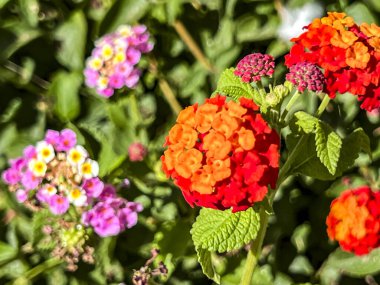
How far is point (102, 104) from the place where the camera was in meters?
2.55

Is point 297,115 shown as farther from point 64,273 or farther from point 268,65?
point 64,273

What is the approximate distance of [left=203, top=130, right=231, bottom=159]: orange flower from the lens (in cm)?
140

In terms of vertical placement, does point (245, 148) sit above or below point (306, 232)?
above

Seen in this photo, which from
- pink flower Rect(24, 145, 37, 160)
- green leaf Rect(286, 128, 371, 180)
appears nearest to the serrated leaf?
green leaf Rect(286, 128, 371, 180)

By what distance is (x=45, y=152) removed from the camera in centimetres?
202

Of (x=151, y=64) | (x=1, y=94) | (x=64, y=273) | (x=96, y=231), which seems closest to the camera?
(x=96, y=231)

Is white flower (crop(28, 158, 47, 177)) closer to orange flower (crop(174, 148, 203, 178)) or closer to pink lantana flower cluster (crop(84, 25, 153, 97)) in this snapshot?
pink lantana flower cluster (crop(84, 25, 153, 97))

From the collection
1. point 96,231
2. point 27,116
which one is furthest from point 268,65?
point 27,116

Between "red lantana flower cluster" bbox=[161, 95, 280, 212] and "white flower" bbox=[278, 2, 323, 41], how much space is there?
879 mm

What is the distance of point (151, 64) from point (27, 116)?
1.64 feet

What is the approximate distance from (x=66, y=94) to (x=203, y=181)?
1.18m

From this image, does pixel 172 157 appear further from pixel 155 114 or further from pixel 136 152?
pixel 155 114

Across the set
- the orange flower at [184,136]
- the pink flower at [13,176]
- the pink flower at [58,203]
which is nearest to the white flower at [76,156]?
the pink flower at [58,203]

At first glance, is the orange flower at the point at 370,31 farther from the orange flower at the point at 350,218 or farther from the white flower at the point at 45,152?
the white flower at the point at 45,152
